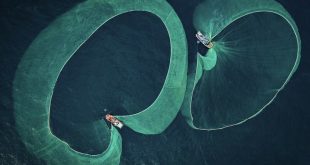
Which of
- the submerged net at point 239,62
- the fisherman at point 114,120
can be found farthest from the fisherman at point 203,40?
the fisherman at point 114,120

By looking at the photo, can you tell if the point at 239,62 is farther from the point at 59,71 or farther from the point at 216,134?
the point at 59,71

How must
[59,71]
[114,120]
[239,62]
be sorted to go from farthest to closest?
1. [239,62]
2. [114,120]
3. [59,71]

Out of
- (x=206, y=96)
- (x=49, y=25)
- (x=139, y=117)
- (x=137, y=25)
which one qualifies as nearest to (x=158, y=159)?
(x=139, y=117)

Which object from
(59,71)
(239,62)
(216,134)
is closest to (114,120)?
(59,71)

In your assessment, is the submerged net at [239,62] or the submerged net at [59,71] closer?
the submerged net at [59,71]

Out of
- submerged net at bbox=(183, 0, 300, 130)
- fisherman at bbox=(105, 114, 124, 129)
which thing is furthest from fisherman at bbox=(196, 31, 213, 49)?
fisherman at bbox=(105, 114, 124, 129)

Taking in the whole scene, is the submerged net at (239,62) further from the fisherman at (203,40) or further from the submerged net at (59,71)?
the submerged net at (59,71)

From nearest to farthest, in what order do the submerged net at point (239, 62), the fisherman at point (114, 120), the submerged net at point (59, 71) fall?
the submerged net at point (59, 71)
the fisherman at point (114, 120)
the submerged net at point (239, 62)
